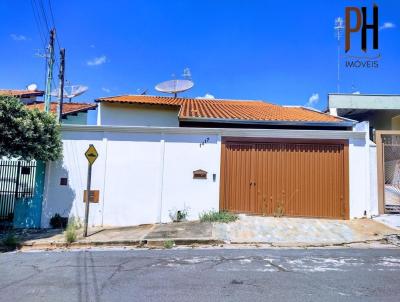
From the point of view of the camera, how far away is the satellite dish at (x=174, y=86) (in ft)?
66.1

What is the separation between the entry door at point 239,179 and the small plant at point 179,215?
47.4 inches

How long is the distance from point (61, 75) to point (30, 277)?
11109 mm

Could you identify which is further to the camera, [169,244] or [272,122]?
[272,122]

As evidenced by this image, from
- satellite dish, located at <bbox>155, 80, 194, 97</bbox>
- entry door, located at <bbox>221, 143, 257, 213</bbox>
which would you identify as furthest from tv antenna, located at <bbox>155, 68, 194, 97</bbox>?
entry door, located at <bbox>221, 143, 257, 213</bbox>

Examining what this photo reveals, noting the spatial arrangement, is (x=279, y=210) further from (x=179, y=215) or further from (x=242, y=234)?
(x=179, y=215)

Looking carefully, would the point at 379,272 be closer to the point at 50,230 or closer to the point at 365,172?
the point at 365,172

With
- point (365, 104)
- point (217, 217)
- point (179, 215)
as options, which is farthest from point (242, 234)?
point (365, 104)

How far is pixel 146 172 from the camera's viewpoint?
11195 millimetres

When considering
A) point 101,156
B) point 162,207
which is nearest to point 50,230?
point 101,156

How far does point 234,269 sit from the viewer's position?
6.12 m

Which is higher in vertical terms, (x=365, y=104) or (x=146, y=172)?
(x=365, y=104)

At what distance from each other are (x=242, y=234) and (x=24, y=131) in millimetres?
6374

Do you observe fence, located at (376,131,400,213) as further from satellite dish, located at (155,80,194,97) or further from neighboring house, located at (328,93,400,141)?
satellite dish, located at (155,80,194,97)

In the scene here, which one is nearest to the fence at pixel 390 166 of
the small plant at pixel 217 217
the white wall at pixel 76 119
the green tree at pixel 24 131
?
the small plant at pixel 217 217
